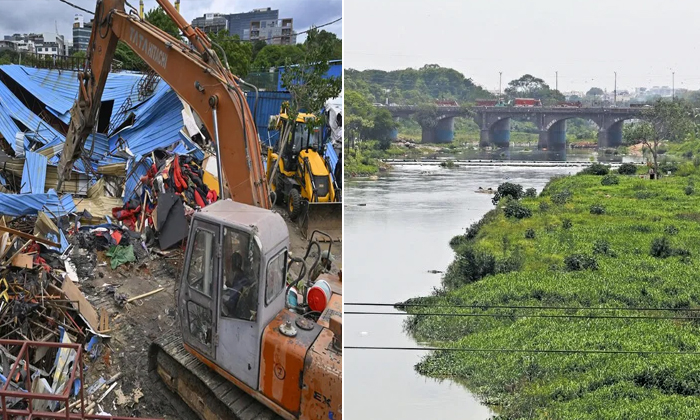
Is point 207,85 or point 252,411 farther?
point 207,85

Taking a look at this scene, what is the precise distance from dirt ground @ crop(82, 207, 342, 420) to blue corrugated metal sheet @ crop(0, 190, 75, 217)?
70cm

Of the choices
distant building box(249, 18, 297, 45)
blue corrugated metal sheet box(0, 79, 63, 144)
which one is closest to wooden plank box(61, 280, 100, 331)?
blue corrugated metal sheet box(0, 79, 63, 144)

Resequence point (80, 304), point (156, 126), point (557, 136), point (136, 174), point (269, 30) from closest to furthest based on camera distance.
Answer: point (80, 304), point (136, 174), point (156, 126), point (557, 136), point (269, 30)

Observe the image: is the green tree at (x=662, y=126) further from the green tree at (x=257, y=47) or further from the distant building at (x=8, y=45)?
the distant building at (x=8, y=45)

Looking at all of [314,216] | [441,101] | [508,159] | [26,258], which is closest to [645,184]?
[508,159]

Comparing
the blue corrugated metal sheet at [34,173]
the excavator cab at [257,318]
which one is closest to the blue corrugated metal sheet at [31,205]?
the blue corrugated metal sheet at [34,173]

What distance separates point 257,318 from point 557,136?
7924 mm

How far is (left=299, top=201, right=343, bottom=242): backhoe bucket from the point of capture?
4.30m

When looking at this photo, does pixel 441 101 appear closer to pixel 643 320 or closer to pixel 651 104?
pixel 643 320

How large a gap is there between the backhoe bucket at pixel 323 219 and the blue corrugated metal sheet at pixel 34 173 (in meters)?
2.09

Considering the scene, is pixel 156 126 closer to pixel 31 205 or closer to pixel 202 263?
pixel 31 205

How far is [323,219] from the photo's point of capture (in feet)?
14.3

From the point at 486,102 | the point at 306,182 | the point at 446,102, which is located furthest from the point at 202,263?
the point at 486,102

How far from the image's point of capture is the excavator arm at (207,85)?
7.55ft
